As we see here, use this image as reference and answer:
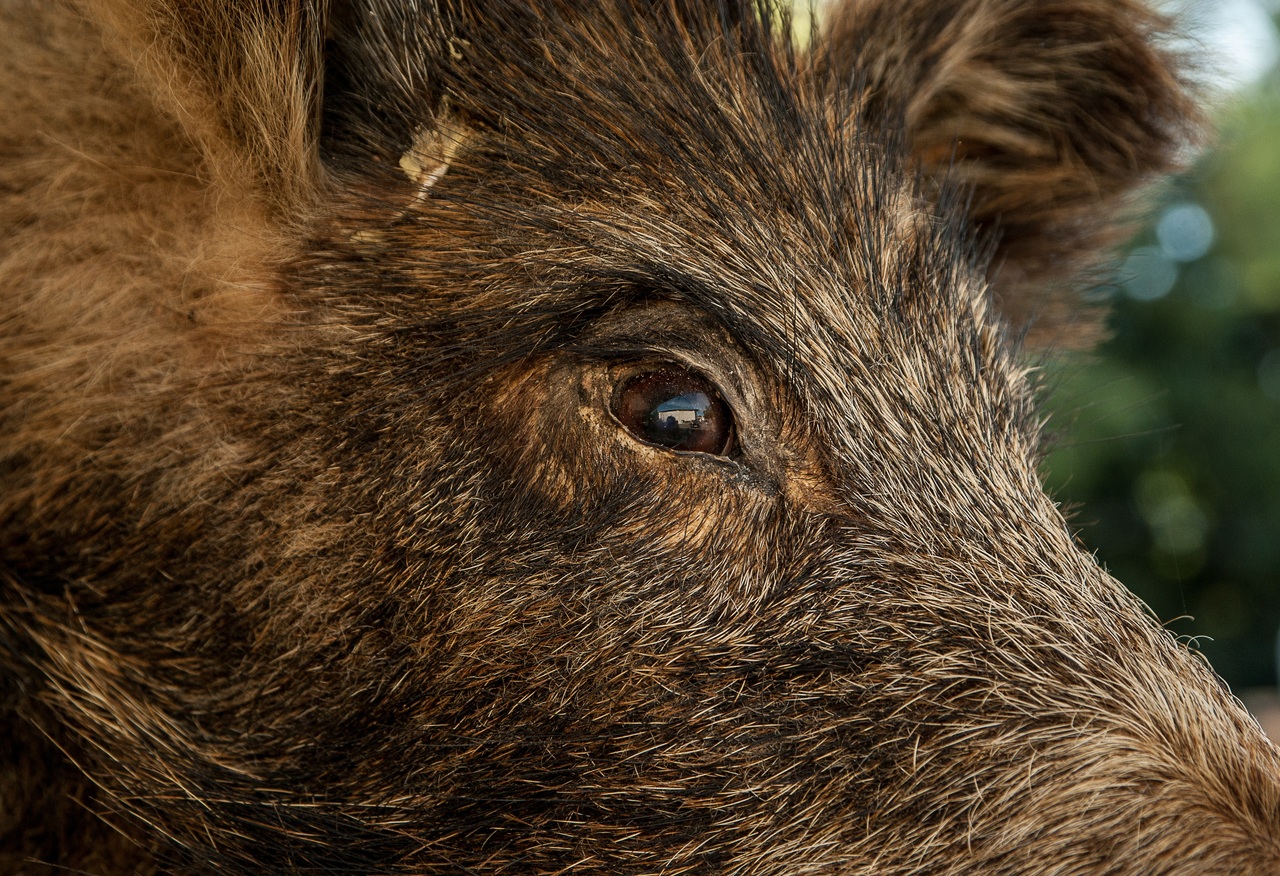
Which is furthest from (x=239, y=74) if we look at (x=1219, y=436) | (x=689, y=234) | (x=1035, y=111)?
(x=1219, y=436)

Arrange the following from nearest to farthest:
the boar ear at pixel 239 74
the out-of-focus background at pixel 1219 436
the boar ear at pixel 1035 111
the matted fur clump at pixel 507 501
Result: 1. the matted fur clump at pixel 507 501
2. the boar ear at pixel 239 74
3. the boar ear at pixel 1035 111
4. the out-of-focus background at pixel 1219 436

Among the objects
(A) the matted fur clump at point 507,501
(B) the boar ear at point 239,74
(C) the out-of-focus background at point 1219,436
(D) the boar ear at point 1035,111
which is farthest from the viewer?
(C) the out-of-focus background at point 1219,436

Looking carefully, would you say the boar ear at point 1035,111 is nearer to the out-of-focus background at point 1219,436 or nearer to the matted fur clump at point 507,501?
the matted fur clump at point 507,501

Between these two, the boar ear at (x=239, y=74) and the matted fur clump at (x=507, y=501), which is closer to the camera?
the matted fur clump at (x=507, y=501)

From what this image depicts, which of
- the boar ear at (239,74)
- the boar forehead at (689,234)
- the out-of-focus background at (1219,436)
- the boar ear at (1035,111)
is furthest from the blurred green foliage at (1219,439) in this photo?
the boar ear at (239,74)

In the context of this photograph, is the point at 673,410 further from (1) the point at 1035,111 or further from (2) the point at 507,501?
(1) the point at 1035,111

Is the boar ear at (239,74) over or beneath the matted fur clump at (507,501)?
over

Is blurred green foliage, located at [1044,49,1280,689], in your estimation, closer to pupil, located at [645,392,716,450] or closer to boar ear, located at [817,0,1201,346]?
boar ear, located at [817,0,1201,346]
